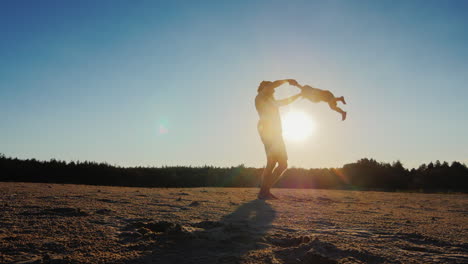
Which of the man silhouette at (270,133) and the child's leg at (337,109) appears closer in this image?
the child's leg at (337,109)

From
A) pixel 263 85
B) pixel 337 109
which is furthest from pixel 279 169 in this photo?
pixel 263 85

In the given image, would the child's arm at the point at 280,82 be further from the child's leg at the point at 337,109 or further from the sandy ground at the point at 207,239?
the sandy ground at the point at 207,239

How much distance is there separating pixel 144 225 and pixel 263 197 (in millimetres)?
3983

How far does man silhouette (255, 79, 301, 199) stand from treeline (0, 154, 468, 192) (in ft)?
37.4

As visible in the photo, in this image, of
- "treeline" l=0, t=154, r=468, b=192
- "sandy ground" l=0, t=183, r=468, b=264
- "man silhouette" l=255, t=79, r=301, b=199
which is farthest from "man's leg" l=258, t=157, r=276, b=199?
"treeline" l=0, t=154, r=468, b=192

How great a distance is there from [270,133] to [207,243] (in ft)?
15.0

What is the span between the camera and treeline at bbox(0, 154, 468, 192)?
1794 cm

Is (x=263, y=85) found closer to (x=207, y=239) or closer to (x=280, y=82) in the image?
(x=280, y=82)

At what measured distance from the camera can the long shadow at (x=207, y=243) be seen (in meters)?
2.12

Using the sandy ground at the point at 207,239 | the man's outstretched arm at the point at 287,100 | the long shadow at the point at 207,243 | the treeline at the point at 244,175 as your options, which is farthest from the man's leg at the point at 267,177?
the treeline at the point at 244,175

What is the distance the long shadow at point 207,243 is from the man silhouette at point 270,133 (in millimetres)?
3502

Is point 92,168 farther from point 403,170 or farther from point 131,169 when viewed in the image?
point 403,170

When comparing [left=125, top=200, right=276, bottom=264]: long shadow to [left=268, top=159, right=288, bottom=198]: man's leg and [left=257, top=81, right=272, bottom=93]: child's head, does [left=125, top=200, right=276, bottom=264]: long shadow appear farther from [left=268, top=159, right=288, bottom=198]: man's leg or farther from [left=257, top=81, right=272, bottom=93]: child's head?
[left=257, top=81, right=272, bottom=93]: child's head

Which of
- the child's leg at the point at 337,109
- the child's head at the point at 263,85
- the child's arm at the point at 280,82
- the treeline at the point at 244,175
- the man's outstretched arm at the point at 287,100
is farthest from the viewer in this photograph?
the treeline at the point at 244,175
